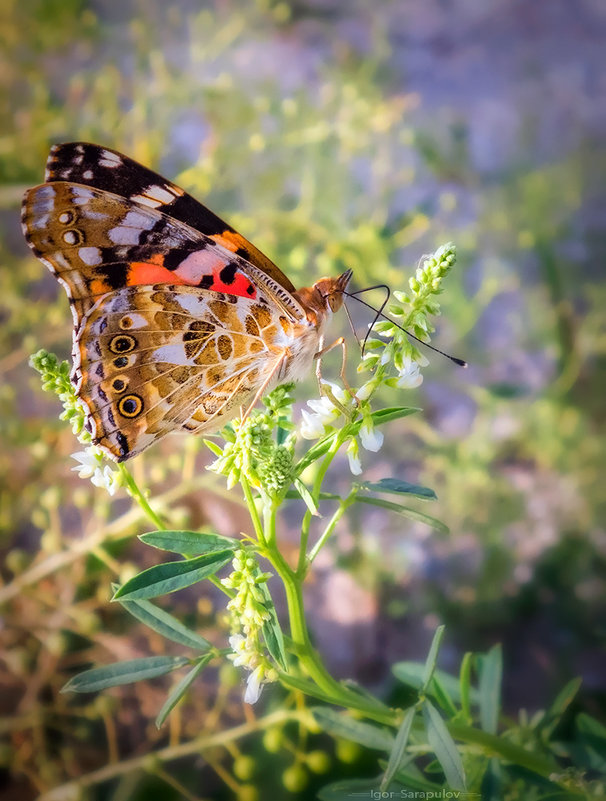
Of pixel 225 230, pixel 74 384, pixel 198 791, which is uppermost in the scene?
pixel 225 230

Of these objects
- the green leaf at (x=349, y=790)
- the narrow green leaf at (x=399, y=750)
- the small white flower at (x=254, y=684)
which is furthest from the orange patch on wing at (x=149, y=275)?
the green leaf at (x=349, y=790)

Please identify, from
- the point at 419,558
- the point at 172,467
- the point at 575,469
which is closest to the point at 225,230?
the point at 172,467

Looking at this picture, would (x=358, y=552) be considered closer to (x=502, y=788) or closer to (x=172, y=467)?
(x=172, y=467)

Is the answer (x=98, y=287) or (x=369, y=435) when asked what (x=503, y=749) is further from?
(x=98, y=287)

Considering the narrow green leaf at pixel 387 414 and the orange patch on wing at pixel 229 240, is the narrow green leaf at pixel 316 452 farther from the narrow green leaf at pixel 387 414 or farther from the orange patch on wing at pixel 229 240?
the orange patch on wing at pixel 229 240

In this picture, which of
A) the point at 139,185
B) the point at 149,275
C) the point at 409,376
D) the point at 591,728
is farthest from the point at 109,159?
→ the point at 591,728

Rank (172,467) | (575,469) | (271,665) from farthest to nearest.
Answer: (575,469), (172,467), (271,665)
